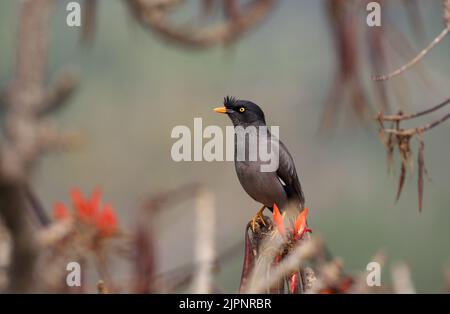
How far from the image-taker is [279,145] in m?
2.26

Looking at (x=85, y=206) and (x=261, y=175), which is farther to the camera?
(x=261, y=175)

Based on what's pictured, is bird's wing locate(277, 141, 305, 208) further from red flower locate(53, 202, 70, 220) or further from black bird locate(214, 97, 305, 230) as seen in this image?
red flower locate(53, 202, 70, 220)

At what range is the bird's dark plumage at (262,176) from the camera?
6.89 feet

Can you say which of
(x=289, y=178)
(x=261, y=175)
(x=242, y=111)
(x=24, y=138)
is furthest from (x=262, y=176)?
(x=24, y=138)

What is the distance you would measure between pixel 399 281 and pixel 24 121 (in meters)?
0.42

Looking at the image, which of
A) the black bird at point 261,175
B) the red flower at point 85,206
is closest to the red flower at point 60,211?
the red flower at point 85,206

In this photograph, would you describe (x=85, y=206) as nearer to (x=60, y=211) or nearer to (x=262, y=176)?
(x=60, y=211)

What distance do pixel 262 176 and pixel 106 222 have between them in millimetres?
1002

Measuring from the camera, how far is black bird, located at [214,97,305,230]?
2100mm

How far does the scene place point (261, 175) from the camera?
6.96 feet

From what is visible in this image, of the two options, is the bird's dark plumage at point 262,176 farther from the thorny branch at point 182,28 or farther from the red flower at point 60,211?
the red flower at point 60,211

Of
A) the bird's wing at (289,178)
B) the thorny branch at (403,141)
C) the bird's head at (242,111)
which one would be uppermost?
the bird's head at (242,111)

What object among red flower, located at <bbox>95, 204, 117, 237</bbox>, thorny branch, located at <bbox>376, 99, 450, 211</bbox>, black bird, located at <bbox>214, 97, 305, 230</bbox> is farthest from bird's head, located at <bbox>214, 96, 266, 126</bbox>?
red flower, located at <bbox>95, 204, 117, 237</bbox>
